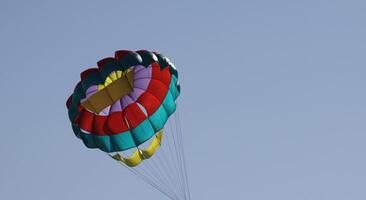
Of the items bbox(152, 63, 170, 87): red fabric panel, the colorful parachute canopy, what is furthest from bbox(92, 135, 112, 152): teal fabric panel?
bbox(152, 63, 170, 87): red fabric panel

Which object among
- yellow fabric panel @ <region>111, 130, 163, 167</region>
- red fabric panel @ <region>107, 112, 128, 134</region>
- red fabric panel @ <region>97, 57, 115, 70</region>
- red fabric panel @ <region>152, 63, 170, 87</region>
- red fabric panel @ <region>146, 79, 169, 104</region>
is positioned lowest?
yellow fabric panel @ <region>111, 130, 163, 167</region>

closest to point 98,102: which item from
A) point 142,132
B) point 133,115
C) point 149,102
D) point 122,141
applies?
point 133,115

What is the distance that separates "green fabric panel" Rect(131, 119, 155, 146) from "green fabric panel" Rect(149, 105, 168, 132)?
213 millimetres

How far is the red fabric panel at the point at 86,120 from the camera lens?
6938 cm

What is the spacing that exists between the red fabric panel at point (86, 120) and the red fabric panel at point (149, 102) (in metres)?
2.09

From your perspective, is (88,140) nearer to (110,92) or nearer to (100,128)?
(100,128)

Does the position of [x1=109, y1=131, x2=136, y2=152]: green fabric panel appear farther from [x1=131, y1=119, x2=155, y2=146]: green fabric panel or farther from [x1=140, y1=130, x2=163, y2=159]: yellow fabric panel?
[x1=140, y1=130, x2=163, y2=159]: yellow fabric panel

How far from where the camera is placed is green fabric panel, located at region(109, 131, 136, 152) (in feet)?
227

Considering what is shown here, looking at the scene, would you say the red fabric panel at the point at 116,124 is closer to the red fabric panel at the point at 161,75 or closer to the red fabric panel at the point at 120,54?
the red fabric panel at the point at 161,75

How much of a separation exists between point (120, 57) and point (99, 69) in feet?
3.32

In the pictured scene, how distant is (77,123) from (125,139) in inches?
82.4

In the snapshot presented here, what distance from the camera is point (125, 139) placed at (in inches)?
2729

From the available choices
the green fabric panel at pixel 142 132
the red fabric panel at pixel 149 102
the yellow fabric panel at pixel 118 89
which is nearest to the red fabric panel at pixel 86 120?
the yellow fabric panel at pixel 118 89

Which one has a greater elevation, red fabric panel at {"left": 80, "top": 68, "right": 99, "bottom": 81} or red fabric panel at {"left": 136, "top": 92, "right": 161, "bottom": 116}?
red fabric panel at {"left": 80, "top": 68, "right": 99, "bottom": 81}
